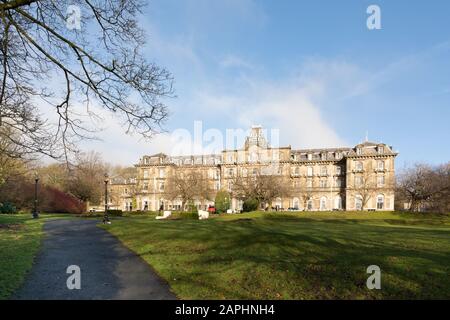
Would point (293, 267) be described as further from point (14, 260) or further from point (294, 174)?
point (294, 174)

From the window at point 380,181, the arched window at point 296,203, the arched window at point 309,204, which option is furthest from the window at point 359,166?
the arched window at point 296,203

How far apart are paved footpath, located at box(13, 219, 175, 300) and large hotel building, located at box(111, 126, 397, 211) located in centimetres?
4255

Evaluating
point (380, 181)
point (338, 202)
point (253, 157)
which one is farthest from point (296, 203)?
point (380, 181)

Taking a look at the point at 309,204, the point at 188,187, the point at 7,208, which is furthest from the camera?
the point at 309,204

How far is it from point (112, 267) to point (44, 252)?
168 inches

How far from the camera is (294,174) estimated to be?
6688 centimetres

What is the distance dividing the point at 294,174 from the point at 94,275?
6128 cm

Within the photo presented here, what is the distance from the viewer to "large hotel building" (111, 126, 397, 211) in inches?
2327

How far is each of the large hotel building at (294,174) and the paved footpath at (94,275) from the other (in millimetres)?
42552

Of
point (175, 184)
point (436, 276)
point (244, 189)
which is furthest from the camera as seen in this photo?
point (175, 184)

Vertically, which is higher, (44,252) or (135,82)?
(135,82)

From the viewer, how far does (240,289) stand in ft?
24.3
